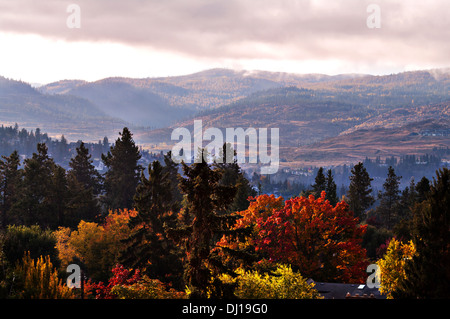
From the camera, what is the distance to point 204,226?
34.1 metres

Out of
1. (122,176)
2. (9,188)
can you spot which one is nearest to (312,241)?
(122,176)

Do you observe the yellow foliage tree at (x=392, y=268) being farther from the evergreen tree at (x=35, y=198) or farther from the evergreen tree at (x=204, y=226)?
the evergreen tree at (x=35, y=198)

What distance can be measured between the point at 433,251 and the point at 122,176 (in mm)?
71641

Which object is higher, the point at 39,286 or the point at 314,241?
the point at 39,286

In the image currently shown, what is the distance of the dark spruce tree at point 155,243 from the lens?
59.4m

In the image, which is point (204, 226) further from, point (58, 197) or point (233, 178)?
point (233, 178)

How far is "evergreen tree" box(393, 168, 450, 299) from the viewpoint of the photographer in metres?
38.6

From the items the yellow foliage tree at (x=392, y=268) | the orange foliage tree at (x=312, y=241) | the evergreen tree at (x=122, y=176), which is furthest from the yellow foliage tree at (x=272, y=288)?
the evergreen tree at (x=122, y=176)

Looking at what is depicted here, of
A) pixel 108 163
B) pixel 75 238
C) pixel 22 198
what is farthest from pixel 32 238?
pixel 108 163

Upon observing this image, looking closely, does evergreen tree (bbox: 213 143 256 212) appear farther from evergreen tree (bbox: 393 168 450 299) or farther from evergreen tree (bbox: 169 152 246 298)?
evergreen tree (bbox: 169 152 246 298)

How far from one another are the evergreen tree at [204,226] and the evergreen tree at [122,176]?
6853 cm

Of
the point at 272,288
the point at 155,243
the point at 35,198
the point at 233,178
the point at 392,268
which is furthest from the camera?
the point at 233,178
